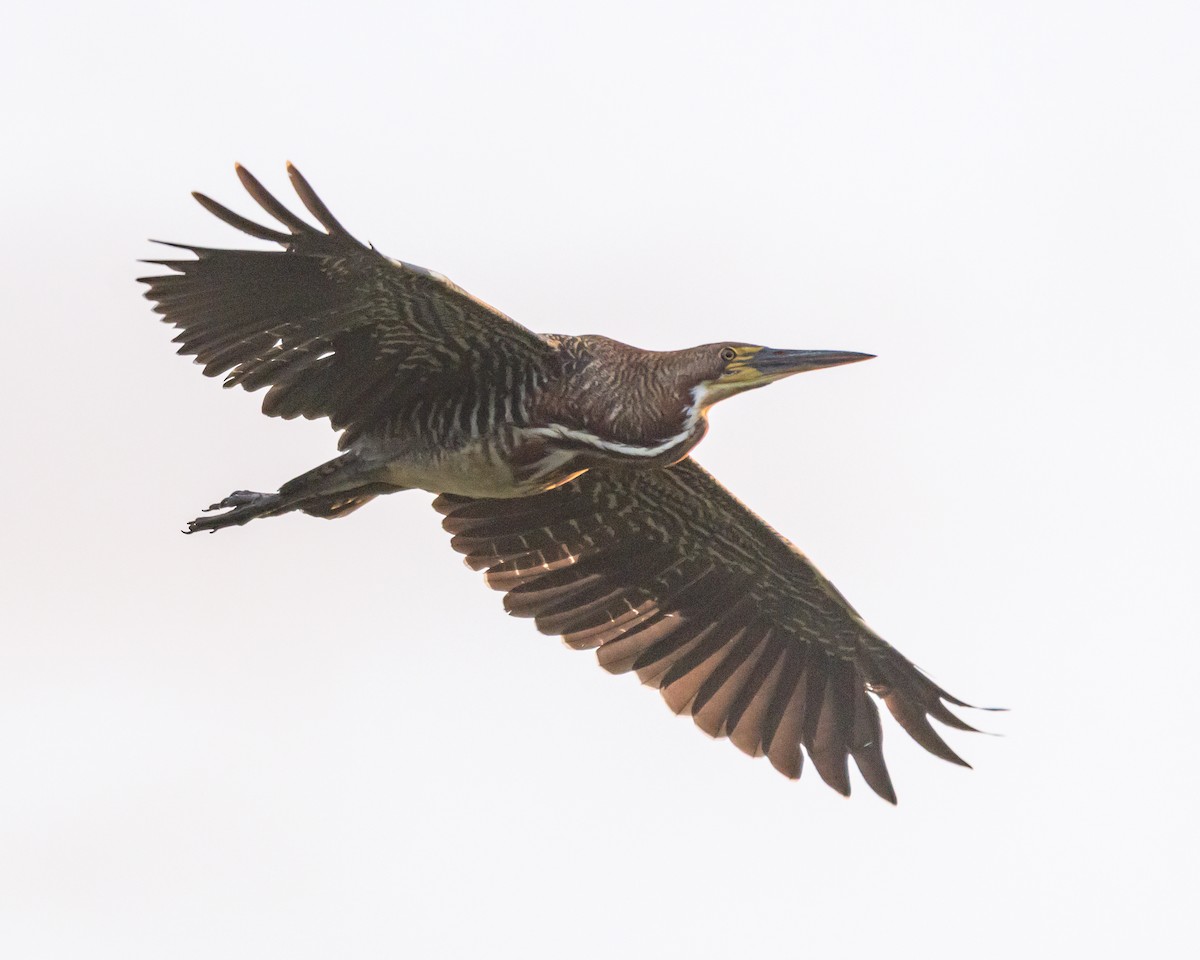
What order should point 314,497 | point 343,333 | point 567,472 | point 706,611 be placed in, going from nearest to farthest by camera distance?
point 343,333 → point 567,472 → point 314,497 → point 706,611

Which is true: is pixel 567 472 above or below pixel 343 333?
below

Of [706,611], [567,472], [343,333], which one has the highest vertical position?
[343,333]

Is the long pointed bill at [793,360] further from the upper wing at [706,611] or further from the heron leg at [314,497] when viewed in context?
the heron leg at [314,497]

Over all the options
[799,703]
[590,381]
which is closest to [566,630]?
[799,703]

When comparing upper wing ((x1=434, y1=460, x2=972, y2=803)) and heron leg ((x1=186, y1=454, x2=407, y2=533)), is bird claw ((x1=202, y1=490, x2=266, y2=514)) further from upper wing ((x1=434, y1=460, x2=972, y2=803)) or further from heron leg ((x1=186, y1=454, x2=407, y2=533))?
upper wing ((x1=434, y1=460, x2=972, y2=803))

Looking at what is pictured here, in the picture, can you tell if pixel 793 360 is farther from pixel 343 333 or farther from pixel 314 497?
pixel 314 497

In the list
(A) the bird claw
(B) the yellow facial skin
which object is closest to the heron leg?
(A) the bird claw

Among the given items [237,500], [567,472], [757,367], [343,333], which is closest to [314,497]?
[237,500]
